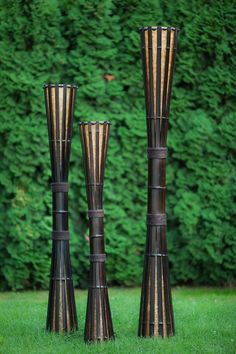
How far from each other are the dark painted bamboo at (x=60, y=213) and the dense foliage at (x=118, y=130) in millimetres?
2456

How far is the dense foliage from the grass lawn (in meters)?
0.48

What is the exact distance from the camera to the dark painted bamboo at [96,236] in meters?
5.88

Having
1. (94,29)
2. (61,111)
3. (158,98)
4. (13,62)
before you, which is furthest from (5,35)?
(158,98)

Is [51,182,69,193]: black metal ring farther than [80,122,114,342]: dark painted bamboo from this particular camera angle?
Yes

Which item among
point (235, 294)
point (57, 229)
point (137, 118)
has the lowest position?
point (235, 294)

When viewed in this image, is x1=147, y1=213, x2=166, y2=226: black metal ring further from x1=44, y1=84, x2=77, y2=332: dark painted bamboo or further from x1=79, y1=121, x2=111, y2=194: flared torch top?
x1=44, y1=84, x2=77, y2=332: dark painted bamboo

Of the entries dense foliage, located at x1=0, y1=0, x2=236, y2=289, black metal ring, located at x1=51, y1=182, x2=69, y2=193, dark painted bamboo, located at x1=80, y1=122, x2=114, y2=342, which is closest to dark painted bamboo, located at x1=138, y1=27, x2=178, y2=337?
dark painted bamboo, located at x1=80, y1=122, x2=114, y2=342

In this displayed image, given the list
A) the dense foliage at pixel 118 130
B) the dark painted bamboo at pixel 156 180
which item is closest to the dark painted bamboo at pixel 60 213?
the dark painted bamboo at pixel 156 180

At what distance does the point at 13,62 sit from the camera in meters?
8.86

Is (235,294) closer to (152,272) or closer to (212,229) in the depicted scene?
(212,229)

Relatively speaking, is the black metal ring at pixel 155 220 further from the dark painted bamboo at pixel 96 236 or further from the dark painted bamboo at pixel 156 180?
the dark painted bamboo at pixel 96 236

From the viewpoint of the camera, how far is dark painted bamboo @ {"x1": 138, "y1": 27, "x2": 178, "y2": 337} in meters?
5.89

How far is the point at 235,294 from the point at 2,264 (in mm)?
2665

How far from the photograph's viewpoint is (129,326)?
6613 millimetres
